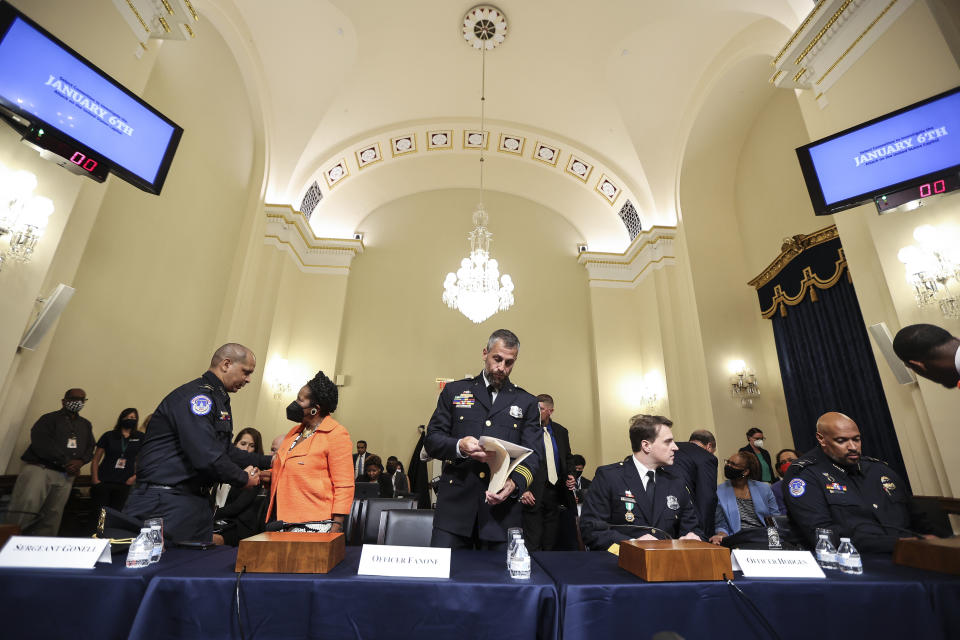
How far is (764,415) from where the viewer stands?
22.2 ft

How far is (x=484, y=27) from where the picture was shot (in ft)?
21.7

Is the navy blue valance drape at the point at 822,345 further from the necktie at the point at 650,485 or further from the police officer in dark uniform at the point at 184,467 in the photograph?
the police officer in dark uniform at the point at 184,467

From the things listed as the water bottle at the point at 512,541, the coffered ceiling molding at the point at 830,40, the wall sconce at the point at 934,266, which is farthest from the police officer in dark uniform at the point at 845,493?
the coffered ceiling molding at the point at 830,40

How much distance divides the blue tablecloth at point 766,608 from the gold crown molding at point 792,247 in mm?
5477

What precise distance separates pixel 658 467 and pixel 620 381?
616 cm

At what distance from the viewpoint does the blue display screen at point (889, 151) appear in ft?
9.58

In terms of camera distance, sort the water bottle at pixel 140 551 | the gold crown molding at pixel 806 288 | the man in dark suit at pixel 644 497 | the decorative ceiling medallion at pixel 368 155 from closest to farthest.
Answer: the water bottle at pixel 140 551, the man in dark suit at pixel 644 497, the gold crown molding at pixel 806 288, the decorative ceiling medallion at pixel 368 155

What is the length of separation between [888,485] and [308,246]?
8.45 meters

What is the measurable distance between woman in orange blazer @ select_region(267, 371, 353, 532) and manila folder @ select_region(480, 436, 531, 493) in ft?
2.44

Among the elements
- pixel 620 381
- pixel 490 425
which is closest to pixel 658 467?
pixel 490 425

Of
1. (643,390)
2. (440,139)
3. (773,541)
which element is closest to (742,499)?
(773,541)

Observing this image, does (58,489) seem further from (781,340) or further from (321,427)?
(781,340)

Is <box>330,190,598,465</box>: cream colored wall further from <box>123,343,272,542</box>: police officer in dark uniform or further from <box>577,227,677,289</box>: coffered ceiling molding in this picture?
<box>123,343,272,542</box>: police officer in dark uniform

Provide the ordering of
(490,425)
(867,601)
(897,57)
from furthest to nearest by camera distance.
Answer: (897,57)
(490,425)
(867,601)
